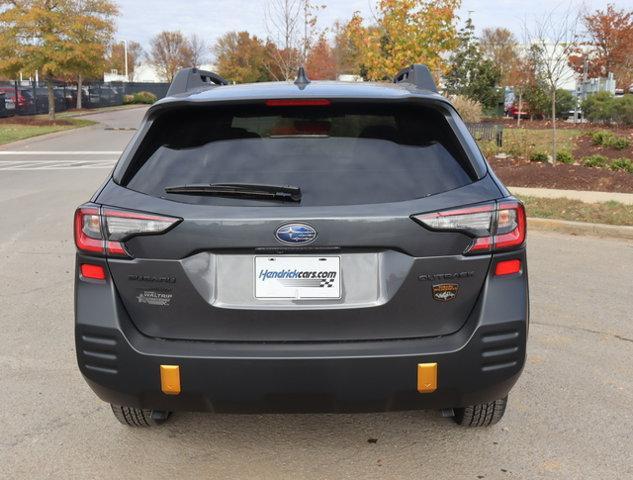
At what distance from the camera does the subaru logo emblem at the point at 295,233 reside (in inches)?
101

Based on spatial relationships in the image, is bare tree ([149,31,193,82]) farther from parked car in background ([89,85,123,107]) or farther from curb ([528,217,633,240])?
curb ([528,217,633,240])

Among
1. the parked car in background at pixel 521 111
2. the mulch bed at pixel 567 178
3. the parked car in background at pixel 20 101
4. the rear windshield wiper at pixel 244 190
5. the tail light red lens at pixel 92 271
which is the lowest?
the mulch bed at pixel 567 178

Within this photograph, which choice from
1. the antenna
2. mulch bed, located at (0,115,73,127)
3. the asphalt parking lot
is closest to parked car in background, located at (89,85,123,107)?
mulch bed, located at (0,115,73,127)

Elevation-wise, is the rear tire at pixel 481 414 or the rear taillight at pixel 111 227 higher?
the rear taillight at pixel 111 227

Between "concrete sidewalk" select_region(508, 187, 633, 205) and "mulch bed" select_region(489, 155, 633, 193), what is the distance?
535 mm

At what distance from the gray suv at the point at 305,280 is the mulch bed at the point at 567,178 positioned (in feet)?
31.6

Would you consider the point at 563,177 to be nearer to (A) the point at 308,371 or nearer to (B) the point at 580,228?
(B) the point at 580,228

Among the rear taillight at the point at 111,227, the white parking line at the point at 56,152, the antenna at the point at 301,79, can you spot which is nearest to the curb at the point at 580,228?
the antenna at the point at 301,79

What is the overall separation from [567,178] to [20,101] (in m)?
33.6

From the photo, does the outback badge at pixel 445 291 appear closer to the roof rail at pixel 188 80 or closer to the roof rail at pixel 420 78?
the roof rail at pixel 420 78

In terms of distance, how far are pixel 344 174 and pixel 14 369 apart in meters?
2.80

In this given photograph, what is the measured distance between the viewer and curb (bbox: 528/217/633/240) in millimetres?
8324

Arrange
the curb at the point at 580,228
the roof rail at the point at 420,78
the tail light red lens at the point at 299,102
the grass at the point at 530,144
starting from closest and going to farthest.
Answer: the tail light red lens at the point at 299,102, the roof rail at the point at 420,78, the curb at the point at 580,228, the grass at the point at 530,144

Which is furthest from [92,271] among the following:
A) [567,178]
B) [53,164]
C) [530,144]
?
[53,164]
